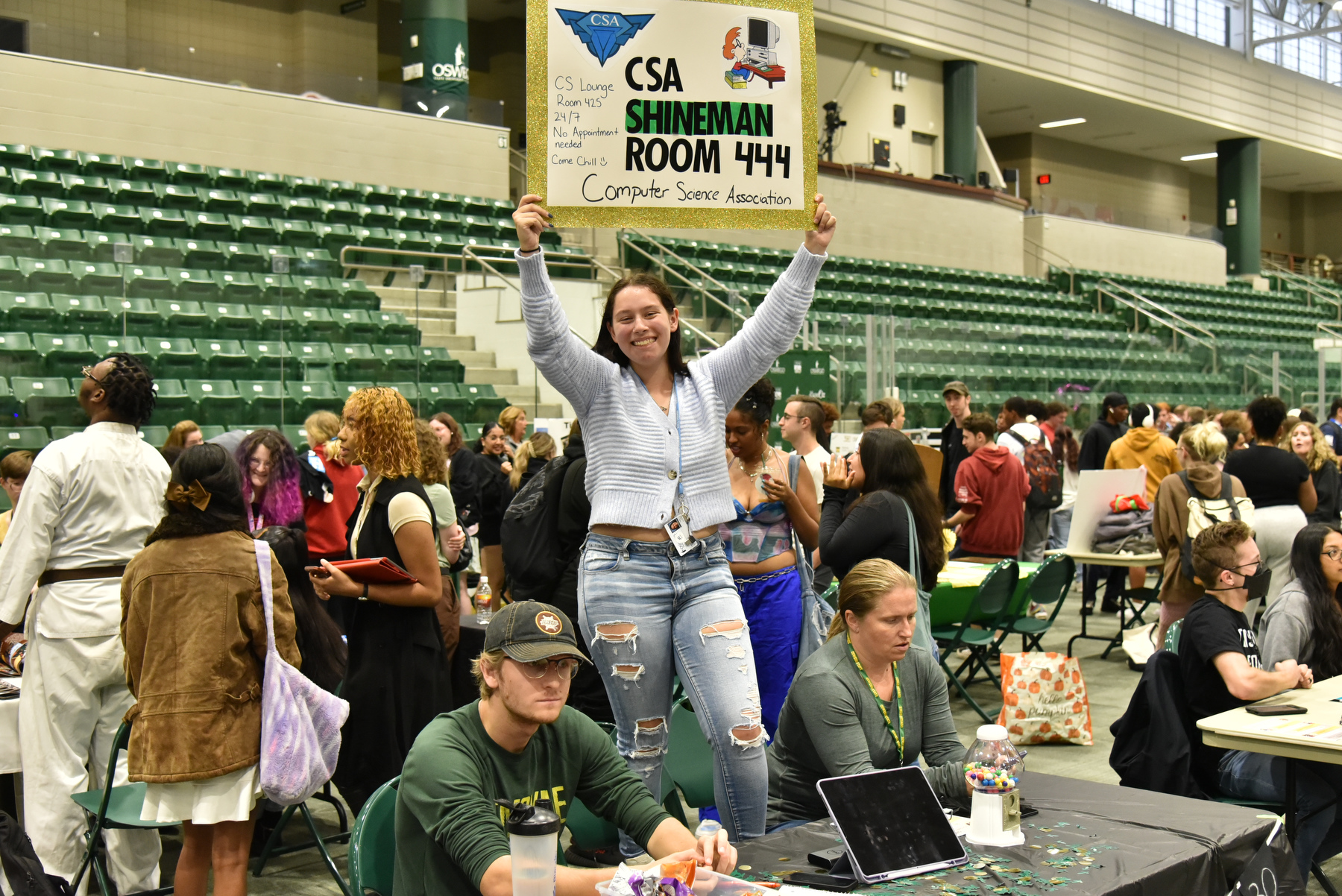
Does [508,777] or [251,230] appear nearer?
[508,777]

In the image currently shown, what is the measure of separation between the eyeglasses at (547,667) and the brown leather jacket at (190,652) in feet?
3.90

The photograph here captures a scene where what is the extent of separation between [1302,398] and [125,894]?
53.8 ft

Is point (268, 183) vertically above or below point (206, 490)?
above

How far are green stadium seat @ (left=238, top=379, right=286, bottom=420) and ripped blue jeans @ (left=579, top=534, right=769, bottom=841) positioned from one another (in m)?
6.79

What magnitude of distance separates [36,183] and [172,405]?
479 cm

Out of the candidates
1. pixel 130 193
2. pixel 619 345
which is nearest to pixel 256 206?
pixel 130 193

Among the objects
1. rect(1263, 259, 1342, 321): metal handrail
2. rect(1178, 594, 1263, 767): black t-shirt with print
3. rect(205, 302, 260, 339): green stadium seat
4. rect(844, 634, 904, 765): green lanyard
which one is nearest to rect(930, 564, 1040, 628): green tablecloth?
rect(1178, 594, 1263, 767): black t-shirt with print

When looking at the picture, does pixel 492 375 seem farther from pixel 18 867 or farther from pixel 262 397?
pixel 18 867

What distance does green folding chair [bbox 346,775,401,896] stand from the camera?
2434 mm

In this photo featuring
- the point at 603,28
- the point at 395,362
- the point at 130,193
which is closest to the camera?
the point at 603,28

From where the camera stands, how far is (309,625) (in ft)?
12.8

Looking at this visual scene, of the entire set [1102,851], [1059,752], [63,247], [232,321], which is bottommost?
[1059,752]

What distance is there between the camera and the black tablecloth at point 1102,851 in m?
2.29

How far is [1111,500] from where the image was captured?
27.0 ft
